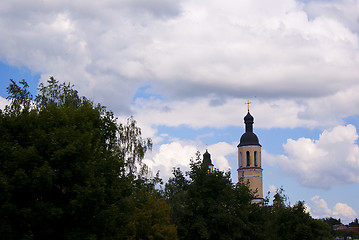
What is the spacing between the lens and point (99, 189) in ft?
88.4

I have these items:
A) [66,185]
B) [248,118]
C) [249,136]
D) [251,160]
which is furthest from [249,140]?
[66,185]

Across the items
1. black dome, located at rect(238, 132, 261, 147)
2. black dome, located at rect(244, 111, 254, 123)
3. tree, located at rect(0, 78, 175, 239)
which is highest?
black dome, located at rect(244, 111, 254, 123)

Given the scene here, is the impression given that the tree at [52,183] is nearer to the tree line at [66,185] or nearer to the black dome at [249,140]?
the tree line at [66,185]

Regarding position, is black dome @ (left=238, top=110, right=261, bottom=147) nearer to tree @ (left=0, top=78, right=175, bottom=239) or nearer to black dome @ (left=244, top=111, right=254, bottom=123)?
black dome @ (left=244, top=111, right=254, bottom=123)

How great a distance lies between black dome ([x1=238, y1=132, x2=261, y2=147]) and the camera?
14112cm

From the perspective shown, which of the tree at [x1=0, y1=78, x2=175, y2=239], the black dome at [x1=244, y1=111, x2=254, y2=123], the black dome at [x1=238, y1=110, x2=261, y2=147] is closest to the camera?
the tree at [x1=0, y1=78, x2=175, y2=239]

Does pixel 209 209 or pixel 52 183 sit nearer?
pixel 52 183

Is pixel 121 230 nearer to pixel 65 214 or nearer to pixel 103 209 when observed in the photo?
pixel 103 209

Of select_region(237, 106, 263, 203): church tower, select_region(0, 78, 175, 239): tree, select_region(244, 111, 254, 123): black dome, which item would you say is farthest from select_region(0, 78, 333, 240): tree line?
select_region(244, 111, 254, 123): black dome

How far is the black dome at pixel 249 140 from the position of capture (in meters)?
141

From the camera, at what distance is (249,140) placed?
142 metres

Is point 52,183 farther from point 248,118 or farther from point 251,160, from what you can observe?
point 248,118

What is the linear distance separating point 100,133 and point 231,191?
1632cm

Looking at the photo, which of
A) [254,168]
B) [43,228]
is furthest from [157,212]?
[254,168]
